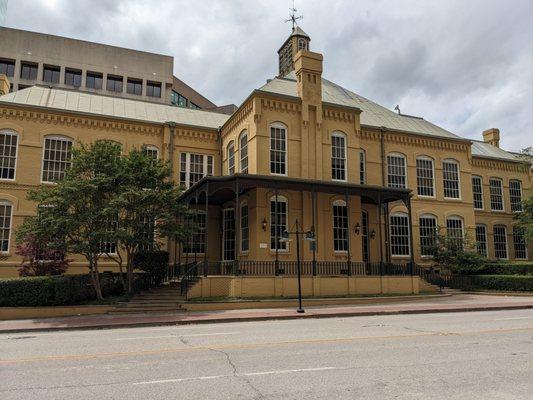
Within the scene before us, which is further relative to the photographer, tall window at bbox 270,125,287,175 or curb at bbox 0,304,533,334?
tall window at bbox 270,125,287,175

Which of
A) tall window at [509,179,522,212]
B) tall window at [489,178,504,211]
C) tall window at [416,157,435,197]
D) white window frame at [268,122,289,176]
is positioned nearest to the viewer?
white window frame at [268,122,289,176]

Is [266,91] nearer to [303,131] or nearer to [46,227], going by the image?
[303,131]

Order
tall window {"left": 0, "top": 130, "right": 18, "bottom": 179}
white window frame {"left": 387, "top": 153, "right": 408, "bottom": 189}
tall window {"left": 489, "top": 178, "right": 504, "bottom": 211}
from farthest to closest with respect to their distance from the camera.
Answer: tall window {"left": 489, "top": 178, "right": 504, "bottom": 211} < white window frame {"left": 387, "top": 153, "right": 408, "bottom": 189} < tall window {"left": 0, "top": 130, "right": 18, "bottom": 179}

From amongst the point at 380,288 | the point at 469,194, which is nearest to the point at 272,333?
the point at 380,288

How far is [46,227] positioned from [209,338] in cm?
969

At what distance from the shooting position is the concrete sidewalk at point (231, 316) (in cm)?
1493

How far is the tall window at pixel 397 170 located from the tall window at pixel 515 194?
1249cm

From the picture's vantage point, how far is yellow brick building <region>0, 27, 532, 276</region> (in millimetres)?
23562

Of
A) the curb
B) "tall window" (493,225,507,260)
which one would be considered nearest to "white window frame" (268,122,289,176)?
the curb

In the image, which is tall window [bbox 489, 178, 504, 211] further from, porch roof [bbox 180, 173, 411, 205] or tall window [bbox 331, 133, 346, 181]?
tall window [bbox 331, 133, 346, 181]

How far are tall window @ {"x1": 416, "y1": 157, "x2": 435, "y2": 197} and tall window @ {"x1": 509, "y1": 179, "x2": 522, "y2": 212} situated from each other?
1038 cm

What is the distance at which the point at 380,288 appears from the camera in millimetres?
22922

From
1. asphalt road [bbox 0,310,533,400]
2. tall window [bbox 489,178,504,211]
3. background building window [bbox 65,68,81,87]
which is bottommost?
asphalt road [bbox 0,310,533,400]

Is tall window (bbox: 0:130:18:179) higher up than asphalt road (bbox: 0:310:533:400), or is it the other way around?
tall window (bbox: 0:130:18:179)
